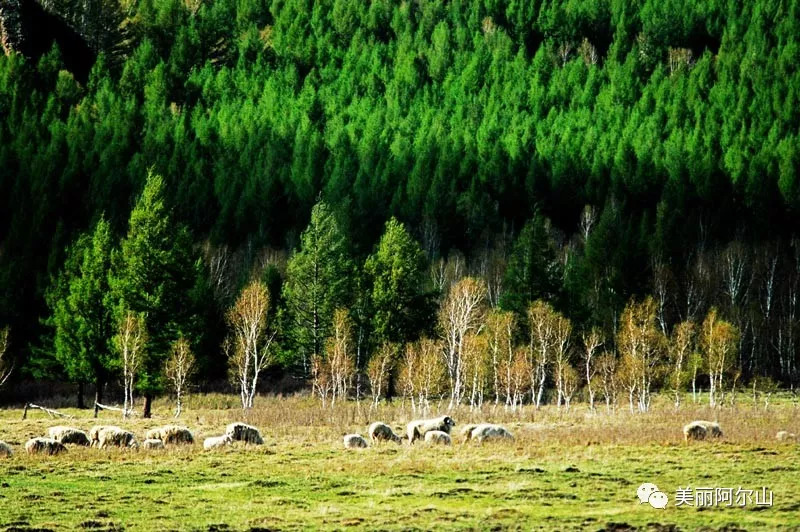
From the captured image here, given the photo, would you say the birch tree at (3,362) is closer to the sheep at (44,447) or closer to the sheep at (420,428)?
the sheep at (44,447)

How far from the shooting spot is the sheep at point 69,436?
34.4 meters

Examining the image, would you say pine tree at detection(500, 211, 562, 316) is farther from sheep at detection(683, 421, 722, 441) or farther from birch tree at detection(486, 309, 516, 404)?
sheep at detection(683, 421, 722, 441)

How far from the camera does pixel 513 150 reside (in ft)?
442

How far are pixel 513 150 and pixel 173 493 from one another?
11466cm

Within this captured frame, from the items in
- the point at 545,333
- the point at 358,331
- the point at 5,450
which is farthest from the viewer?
the point at 358,331

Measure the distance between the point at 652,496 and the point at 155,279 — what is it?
38453mm

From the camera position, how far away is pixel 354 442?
34.4 m

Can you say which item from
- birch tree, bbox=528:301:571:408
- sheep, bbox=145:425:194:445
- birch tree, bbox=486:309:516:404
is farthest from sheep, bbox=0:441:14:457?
birch tree, bbox=528:301:571:408

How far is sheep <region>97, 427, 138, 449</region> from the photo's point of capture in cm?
3369

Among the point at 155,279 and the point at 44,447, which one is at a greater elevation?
the point at 155,279

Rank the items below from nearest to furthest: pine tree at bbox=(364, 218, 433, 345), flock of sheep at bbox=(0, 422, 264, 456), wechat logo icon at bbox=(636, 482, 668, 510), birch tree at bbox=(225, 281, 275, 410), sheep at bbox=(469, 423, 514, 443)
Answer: wechat logo icon at bbox=(636, 482, 668, 510) < flock of sheep at bbox=(0, 422, 264, 456) < sheep at bbox=(469, 423, 514, 443) < birch tree at bbox=(225, 281, 275, 410) < pine tree at bbox=(364, 218, 433, 345)

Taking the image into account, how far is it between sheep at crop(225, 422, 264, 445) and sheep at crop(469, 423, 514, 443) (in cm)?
827

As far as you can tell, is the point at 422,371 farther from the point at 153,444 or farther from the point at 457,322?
the point at 153,444

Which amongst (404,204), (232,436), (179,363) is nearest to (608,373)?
(179,363)
